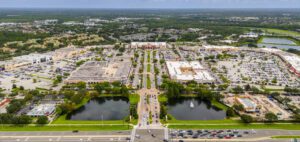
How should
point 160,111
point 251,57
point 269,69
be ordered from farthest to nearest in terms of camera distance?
point 251,57 → point 269,69 → point 160,111

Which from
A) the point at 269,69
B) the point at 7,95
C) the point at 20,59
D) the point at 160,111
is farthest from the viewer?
the point at 20,59

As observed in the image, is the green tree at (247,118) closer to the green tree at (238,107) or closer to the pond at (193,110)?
the green tree at (238,107)

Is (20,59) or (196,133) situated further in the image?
(20,59)

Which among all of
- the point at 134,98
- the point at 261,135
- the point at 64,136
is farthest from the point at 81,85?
→ the point at 261,135

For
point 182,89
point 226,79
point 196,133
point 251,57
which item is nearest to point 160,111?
point 196,133

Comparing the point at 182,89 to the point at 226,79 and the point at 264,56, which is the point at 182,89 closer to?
the point at 226,79

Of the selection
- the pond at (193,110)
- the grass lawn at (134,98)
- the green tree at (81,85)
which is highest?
the green tree at (81,85)

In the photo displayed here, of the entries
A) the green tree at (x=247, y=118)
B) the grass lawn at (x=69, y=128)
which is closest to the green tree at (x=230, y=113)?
the green tree at (x=247, y=118)
